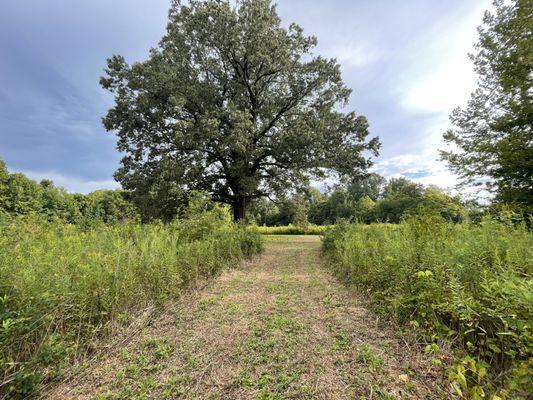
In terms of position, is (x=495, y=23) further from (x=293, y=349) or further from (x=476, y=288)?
(x=293, y=349)

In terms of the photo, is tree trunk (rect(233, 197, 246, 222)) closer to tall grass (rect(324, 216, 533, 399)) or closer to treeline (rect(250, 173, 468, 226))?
treeline (rect(250, 173, 468, 226))

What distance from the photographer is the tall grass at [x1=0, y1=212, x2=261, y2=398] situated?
1.80m

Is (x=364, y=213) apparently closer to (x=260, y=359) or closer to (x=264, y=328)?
(x=264, y=328)

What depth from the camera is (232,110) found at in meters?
11.6

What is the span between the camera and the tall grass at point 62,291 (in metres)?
1.80

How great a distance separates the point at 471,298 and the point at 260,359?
6.13 ft

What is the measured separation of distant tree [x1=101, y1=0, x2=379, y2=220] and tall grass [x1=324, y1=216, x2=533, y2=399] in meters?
9.07

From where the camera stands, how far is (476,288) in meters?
2.33

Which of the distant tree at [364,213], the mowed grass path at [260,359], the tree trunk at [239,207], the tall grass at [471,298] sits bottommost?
the mowed grass path at [260,359]

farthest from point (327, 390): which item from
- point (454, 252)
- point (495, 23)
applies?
point (495, 23)

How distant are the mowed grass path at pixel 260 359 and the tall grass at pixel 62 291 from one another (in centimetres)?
27

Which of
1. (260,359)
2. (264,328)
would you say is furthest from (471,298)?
(264,328)

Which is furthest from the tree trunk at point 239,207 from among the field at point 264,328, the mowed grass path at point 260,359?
the mowed grass path at point 260,359

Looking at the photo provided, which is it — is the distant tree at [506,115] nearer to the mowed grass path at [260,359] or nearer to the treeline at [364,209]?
the treeline at [364,209]
